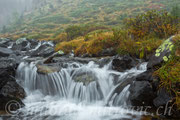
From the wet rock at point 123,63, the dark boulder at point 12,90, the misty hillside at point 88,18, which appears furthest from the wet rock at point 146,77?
the misty hillside at point 88,18

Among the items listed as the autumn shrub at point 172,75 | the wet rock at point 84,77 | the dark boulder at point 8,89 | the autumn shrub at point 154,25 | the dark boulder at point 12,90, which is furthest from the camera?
the autumn shrub at point 154,25

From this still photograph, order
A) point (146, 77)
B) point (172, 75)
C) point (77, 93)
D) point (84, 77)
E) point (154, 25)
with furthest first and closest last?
point (154, 25) < point (84, 77) < point (77, 93) < point (146, 77) < point (172, 75)

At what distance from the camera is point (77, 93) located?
6648 mm

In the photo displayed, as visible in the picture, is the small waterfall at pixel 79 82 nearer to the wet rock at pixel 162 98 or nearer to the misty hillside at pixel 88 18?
the wet rock at pixel 162 98

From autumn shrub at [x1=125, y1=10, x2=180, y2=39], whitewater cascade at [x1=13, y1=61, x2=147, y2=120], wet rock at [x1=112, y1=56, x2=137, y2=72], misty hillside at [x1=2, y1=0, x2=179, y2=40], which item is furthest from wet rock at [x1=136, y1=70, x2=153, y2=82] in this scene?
misty hillside at [x1=2, y1=0, x2=179, y2=40]

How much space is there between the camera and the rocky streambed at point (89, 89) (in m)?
4.98

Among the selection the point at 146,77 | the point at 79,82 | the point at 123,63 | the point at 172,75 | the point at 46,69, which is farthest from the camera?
the point at 46,69

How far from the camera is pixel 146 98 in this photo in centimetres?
495

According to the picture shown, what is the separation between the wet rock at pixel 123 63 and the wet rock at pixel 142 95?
244cm

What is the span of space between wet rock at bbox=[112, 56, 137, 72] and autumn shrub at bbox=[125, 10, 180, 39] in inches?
98.9

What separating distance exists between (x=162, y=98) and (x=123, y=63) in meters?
3.25

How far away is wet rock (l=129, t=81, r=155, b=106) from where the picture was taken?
16.2 ft

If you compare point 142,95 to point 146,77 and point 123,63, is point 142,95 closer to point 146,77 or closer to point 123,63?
point 146,77

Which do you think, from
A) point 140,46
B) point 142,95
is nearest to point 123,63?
point 140,46
